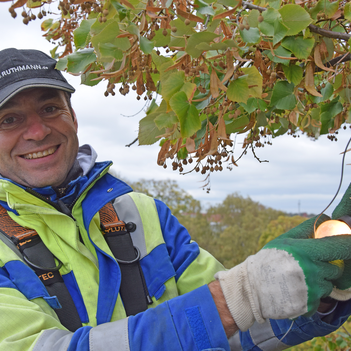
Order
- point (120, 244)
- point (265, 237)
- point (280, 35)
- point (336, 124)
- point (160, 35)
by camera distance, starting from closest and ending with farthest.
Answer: point (280, 35) < point (160, 35) < point (336, 124) < point (120, 244) < point (265, 237)

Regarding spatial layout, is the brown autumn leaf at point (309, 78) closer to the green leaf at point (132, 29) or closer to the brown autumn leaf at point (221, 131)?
the brown autumn leaf at point (221, 131)

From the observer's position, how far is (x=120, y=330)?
159cm

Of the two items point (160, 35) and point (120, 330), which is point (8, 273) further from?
point (160, 35)

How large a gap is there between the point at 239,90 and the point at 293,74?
36 cm

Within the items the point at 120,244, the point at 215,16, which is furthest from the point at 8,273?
the point at 215,16

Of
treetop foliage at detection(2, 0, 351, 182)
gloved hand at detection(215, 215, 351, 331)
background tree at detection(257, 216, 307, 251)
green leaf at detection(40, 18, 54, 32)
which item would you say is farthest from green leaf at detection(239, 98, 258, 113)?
background tree at detection(257, 216, 307, 251)

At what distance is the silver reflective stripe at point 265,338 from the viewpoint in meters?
1.93

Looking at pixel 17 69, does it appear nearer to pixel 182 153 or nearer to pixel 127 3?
pixel 182 153

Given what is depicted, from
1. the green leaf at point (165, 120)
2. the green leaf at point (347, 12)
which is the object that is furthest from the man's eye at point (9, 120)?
the green leaf at point (347, 12)

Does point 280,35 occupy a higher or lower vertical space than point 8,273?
higher

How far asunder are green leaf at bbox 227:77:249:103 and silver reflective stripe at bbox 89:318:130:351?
1121mm

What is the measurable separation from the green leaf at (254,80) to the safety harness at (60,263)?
131 cm

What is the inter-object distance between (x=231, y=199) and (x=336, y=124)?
31746 millimetres

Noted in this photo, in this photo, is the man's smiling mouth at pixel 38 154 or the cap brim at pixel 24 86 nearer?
the cap brim at pixel 24 86
